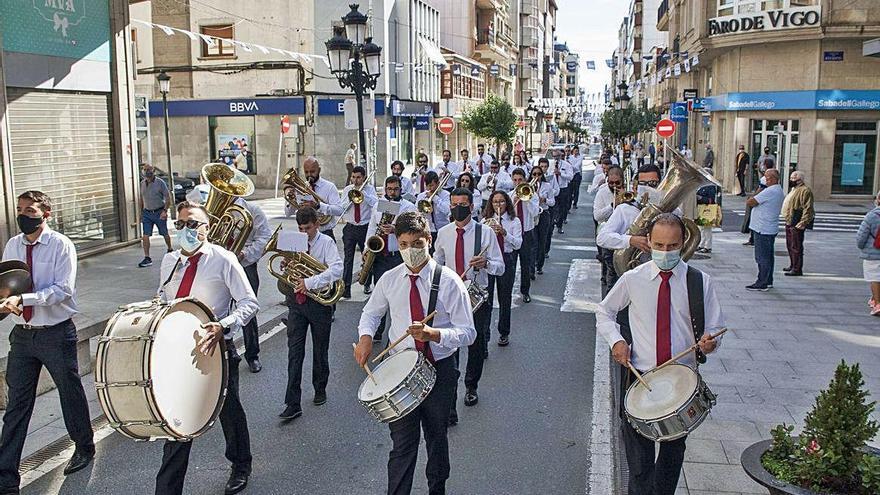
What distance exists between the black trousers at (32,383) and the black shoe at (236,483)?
53.4 inches

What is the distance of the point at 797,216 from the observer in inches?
523

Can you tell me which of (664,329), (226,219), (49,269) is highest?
(226,219)

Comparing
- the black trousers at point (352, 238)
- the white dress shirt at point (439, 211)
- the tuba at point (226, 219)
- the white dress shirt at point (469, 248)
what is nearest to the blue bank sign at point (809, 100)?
the white dress shirt at point (439, 211)

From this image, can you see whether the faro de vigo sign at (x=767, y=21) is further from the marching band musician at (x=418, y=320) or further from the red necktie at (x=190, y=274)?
the red necktie at (x=190, y=274)

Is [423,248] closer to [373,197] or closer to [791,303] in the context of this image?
[373,197]

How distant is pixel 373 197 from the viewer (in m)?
11.8

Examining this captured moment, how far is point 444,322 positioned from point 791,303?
835 centimetres

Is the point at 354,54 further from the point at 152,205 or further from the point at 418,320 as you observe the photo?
the point at 418,320

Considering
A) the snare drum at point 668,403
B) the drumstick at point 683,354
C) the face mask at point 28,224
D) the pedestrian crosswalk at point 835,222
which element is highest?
the face mask at point 28,224

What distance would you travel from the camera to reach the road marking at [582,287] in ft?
38.6

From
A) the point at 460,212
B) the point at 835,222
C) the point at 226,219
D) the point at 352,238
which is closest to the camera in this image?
the point at 460,212

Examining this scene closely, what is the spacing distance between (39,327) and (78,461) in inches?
44.9

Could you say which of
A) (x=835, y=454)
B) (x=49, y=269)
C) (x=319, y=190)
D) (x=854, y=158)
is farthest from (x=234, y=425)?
(x=854, y=158)

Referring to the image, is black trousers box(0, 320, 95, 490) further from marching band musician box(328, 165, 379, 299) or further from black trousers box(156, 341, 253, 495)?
marching band musician box(328, 165, 379, 299)
